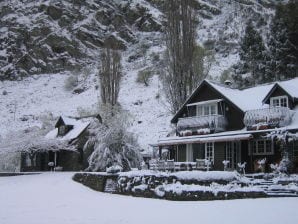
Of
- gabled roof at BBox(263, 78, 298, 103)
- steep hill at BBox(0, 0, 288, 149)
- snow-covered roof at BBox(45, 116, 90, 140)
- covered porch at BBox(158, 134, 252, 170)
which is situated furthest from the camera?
steep hill at BBox(0, 0, 288, 149)

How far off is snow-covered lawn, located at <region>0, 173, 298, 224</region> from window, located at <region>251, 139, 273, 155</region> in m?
9.58

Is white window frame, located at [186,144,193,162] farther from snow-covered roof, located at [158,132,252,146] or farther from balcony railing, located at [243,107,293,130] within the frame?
balcony railing, located at [243,107,293,130]

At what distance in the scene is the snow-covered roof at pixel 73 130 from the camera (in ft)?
129

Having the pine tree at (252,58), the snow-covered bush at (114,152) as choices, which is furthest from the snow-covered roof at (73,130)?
the pine tree at (252,58)

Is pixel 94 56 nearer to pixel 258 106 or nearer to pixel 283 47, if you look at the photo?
pixel 283 47

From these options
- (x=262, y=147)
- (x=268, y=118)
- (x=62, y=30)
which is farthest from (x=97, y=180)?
(x=62, y=30)

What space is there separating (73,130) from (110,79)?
640 cm

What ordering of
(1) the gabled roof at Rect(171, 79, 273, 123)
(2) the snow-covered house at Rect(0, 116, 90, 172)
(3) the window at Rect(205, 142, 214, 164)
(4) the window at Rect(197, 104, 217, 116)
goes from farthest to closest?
(2) the snow-covered house at Rect(0, 116, 90, 172) → (4) the window at Rect(197, 104, 217, 116) → (3) the window at Rect(205, 142, 214, 164) → (1) the gabled roof at Rect(171, 79, 273, 123)

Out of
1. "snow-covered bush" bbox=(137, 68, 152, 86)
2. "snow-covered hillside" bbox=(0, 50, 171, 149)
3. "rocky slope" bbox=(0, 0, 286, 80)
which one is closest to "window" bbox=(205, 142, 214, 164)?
"snow-covered hillside" bbox=(0, 50, 171, 149)

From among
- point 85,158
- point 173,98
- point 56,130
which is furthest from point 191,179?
point 56,130

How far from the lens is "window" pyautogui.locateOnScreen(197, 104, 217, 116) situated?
30.2m

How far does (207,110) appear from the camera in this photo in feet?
101

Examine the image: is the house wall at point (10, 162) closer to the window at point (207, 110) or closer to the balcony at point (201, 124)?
the balcony at point (201, 124)

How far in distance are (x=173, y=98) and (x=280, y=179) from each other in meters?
16.2
